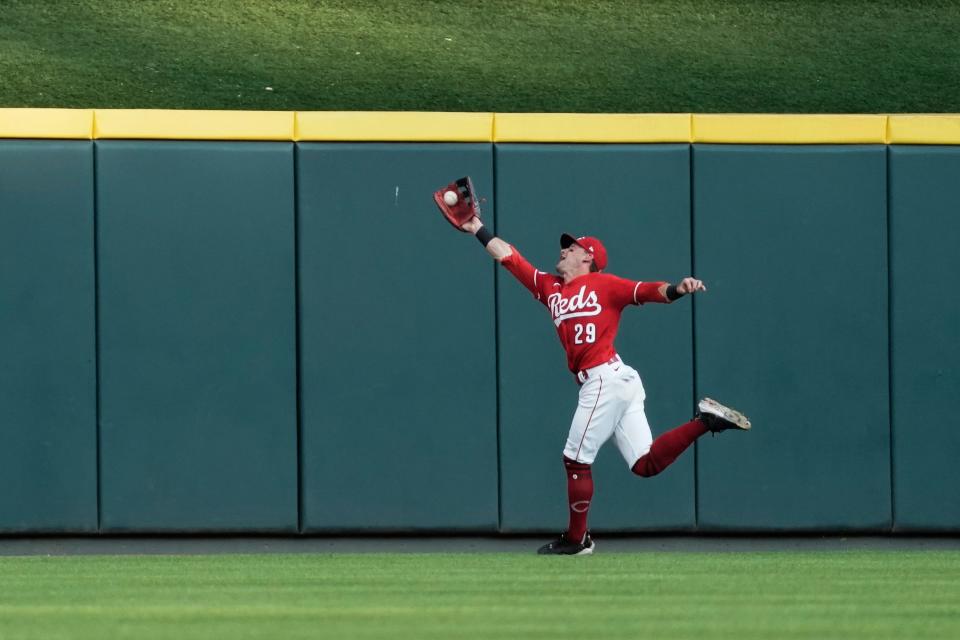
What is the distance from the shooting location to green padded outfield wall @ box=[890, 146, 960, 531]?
8.80 metres

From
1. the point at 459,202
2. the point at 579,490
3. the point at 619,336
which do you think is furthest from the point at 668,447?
the point at 619,336

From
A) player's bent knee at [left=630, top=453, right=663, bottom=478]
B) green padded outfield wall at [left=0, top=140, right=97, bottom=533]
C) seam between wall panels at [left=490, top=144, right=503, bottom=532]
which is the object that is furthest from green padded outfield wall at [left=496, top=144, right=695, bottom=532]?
green padded outfield wall at [left=0, top=140, right=97, bottom=533]

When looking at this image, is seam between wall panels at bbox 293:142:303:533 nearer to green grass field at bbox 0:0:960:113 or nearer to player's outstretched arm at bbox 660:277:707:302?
green grass field at bbox 0:0:960:113

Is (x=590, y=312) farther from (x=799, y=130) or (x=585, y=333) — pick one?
(x=799, y=130)

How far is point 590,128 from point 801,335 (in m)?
1.81

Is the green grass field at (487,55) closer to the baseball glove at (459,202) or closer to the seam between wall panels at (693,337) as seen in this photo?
the seam between wall panels at (693,337)

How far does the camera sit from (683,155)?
8.73 m

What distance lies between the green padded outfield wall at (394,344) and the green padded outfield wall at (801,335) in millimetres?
1386

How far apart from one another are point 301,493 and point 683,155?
308 centimetres

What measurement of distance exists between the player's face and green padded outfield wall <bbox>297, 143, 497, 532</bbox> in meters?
1.37

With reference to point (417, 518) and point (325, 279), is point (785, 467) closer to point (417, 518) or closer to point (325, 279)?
point (417, 518)

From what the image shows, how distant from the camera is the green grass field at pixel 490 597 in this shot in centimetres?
428

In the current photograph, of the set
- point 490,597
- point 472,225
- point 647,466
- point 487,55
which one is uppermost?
point 487,55

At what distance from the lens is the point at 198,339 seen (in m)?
8.58
